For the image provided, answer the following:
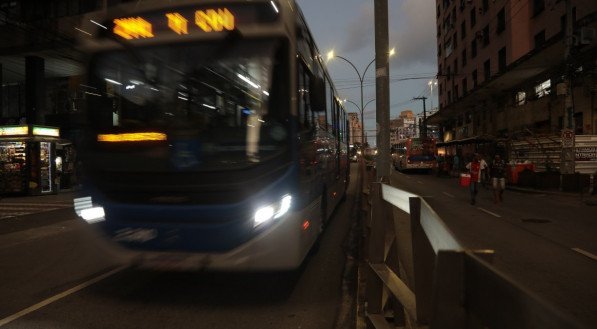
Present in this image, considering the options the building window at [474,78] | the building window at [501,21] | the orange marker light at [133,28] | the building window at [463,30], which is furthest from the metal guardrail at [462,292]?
the building window at [463,30]

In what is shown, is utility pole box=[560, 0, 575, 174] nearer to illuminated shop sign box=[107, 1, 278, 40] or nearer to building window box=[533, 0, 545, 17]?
building window box=[533, 0, 545, 17]

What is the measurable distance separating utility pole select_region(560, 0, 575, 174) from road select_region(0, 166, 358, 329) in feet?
48.8

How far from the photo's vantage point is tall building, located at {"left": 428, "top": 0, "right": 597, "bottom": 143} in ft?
66.2

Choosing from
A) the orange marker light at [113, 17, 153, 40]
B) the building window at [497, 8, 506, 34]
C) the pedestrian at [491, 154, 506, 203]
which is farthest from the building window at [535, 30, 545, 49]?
the orange marker light at [113, 17, 153, 40]

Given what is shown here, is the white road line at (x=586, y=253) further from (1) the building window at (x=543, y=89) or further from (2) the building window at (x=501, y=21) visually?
(2) the building window at (x=501, y=21)

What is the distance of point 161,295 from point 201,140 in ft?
6.58

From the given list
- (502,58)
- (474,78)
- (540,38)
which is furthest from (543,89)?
(474,78)

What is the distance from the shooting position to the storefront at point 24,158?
70.0 ft

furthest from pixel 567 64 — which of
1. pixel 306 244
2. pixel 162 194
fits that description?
pixel 162 194

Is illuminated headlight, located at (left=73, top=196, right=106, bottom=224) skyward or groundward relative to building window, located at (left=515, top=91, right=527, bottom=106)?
groundward

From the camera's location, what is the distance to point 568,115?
61.0 ft

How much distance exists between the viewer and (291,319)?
15.1 feet

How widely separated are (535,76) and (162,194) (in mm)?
27580

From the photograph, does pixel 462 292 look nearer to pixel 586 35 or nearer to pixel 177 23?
pixel 177 23
